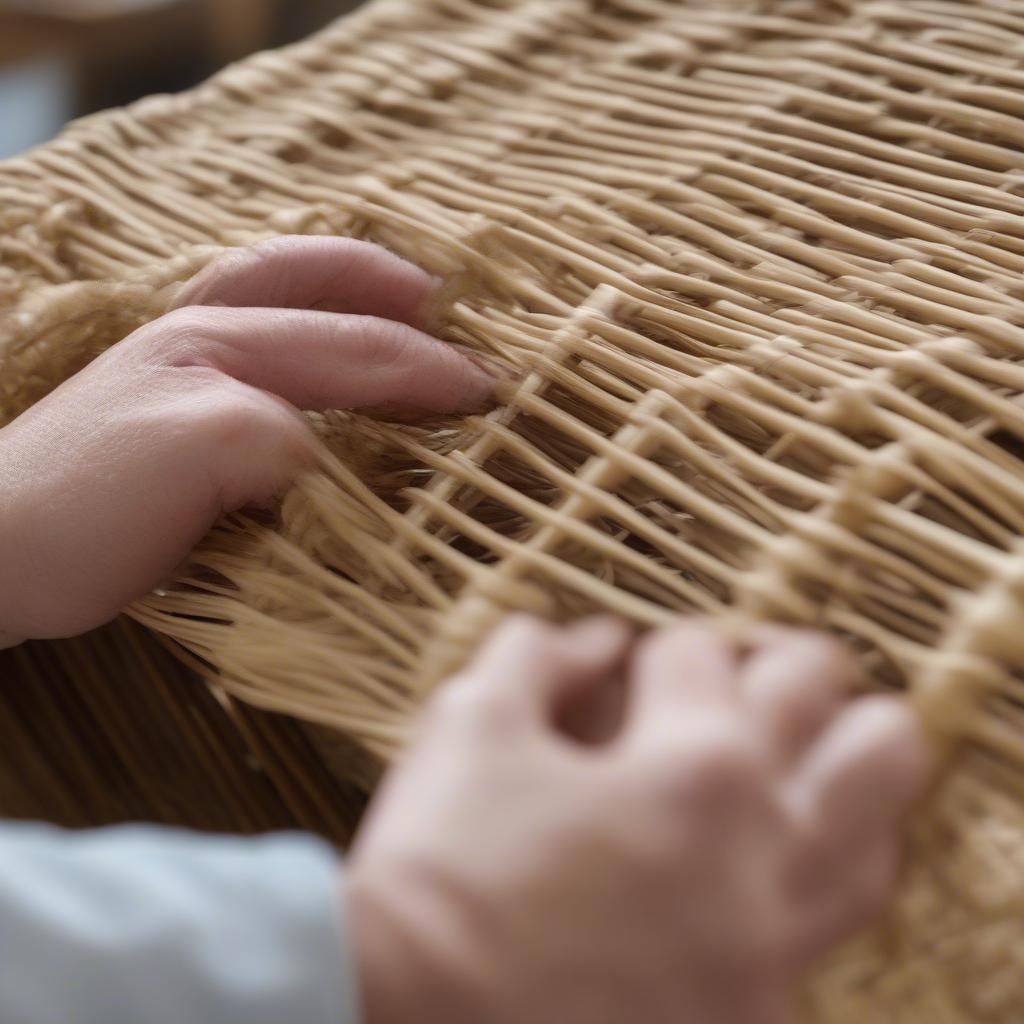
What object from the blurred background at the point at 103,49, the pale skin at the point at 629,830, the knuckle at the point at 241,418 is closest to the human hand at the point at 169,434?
the knuckle at the point at 241,418

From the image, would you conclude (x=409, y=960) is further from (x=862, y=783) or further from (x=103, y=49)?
(x=103, y=49)

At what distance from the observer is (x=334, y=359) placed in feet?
1.69

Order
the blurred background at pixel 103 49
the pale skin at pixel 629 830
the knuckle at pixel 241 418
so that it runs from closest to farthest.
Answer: the pale skin at pixel 629 830, the knuckle at pixel 241 418, the blurred background at pixel 103 49

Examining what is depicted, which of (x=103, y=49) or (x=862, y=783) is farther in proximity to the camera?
(x=103, y=49)

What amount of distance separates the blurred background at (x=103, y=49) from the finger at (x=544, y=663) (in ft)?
5.38

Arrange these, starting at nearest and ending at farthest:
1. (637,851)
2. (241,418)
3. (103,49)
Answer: (637,851)
(241,418)
(103,49)

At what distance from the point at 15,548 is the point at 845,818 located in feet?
1.08

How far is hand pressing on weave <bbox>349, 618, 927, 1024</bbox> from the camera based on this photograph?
329mm

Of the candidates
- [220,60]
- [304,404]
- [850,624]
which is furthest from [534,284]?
[220,60]

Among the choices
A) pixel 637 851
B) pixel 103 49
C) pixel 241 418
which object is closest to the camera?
pixel 637 851

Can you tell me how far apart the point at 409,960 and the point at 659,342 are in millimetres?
273

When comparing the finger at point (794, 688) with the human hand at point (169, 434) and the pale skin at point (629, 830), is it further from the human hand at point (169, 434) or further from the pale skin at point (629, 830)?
the human hand at point (169, 434)

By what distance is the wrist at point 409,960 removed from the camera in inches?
13.0

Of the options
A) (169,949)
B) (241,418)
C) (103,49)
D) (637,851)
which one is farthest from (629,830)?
(103,49)
